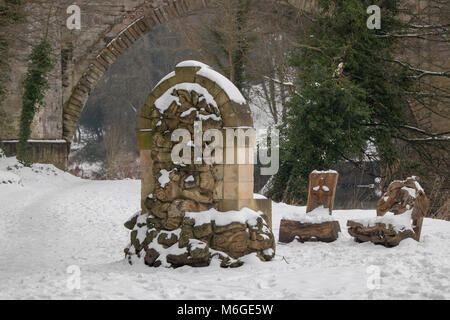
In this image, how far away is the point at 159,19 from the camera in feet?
53.0

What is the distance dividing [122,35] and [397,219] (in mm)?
11203

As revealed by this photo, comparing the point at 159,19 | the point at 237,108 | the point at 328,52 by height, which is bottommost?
the point at 237,108

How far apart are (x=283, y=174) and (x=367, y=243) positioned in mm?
6248

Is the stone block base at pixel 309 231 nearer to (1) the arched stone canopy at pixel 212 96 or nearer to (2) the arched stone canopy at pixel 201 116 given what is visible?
(2) the arched stone canopy at pixel 201 116

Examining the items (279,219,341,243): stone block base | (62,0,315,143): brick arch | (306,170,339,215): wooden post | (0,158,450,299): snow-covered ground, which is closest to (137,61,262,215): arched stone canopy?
(0,158,450,299): snow-covered ground

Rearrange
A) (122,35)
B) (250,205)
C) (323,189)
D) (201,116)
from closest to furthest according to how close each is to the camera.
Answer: (201,116)
(250,205)
(323,189)
(122,35)

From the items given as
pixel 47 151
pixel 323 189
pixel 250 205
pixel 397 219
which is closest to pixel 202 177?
pixel 250 205

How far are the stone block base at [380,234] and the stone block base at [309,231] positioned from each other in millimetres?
294

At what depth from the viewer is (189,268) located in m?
5.62

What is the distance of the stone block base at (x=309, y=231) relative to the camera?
24.8 feet

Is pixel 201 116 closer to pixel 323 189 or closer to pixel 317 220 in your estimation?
pixel 317 220

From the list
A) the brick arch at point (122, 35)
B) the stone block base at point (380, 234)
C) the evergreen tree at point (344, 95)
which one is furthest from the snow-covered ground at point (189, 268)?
the brick arch at point (122, 35)
